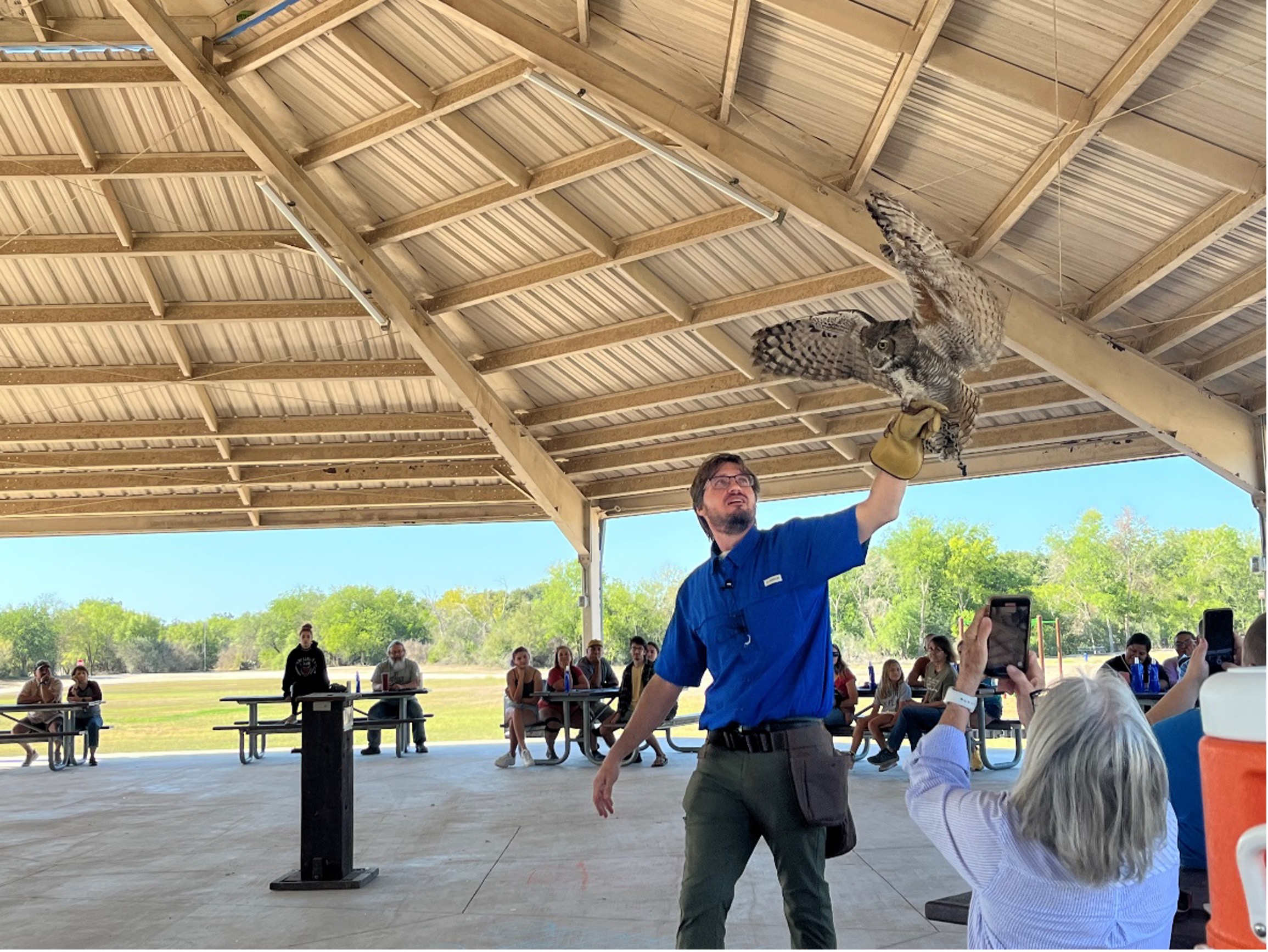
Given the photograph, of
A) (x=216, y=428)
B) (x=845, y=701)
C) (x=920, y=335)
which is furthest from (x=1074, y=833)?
(x=216, y=428)

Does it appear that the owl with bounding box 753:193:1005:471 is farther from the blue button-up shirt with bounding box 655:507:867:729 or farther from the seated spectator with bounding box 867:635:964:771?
the seated spectator with bounding box 867:635:964:771

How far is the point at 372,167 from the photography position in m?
10.9

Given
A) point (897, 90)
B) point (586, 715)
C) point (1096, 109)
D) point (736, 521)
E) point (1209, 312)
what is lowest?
point (586, 715)

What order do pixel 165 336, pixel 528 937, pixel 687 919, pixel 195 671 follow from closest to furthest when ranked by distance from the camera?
1. pixel 687 919
2. pixel 528 937
3. pixel 165 336
4. pixel 195 671

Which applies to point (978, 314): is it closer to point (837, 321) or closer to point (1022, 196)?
point (837, 321)

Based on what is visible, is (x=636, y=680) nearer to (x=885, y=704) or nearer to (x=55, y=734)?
(x=885, y=704)

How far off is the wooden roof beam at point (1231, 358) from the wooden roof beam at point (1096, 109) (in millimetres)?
2701

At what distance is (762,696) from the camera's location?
278 centimetres

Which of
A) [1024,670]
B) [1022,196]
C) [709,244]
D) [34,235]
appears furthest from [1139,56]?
[34,235]

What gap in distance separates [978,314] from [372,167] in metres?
7.36

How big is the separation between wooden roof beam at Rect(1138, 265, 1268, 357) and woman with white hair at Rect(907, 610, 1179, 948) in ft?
26.8

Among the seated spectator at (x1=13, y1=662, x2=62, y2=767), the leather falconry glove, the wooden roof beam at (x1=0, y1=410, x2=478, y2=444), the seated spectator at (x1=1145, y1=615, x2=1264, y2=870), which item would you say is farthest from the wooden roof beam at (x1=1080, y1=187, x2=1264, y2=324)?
the seated spectator at (x1=13, y1=662, x2=62, y2=767)

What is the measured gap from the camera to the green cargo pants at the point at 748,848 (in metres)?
2.66

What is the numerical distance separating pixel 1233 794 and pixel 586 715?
10902 mm
